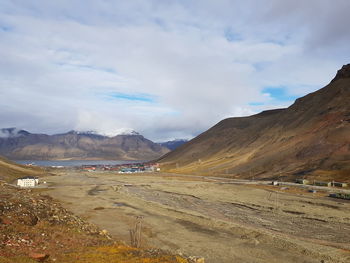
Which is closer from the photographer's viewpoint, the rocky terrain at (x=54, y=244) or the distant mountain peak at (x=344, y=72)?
the rocky terrain at (x=54, y=244)

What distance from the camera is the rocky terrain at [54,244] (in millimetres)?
15898

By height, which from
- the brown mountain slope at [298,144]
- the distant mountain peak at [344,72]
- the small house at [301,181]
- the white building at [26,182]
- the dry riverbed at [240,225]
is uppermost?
the distant mountain peak at [344,72]

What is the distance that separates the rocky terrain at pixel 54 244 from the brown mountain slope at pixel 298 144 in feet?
205

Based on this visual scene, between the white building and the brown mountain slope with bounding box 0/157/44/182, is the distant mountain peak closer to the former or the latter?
the white building

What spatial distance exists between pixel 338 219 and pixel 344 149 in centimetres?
6038

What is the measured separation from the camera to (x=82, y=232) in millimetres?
23328

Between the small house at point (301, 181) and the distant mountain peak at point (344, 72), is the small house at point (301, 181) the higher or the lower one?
the lower one

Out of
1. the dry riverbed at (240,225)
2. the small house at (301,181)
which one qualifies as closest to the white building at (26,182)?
the dry riverbed at (240,225)

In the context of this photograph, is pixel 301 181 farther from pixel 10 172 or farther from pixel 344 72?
pixel 344 72

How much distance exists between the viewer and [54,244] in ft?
61.0

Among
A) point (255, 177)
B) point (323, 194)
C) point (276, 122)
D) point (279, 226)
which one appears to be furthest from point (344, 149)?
point (279, 226)

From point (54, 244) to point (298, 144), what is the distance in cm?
9929

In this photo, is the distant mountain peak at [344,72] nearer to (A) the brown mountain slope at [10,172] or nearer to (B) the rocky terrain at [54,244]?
(A) the brown mountain slope at [10,172]

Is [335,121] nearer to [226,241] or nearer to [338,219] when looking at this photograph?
[338,219]
